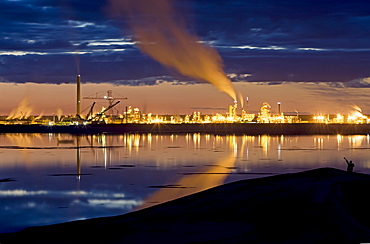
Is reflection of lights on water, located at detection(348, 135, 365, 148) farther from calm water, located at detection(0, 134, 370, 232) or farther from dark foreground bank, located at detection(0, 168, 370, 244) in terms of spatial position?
dark foreground bank, located at detection(0, 168, 370, 244)

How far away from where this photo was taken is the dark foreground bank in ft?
37.1

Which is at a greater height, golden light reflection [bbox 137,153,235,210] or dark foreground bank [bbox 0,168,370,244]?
dark foreground bank [bbox 0,168,370,244]

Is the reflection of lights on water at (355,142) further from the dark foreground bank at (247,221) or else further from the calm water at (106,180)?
the dark foreground bank at (247,221)

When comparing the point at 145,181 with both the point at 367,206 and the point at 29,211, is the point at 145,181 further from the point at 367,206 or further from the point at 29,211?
the point at 367,206

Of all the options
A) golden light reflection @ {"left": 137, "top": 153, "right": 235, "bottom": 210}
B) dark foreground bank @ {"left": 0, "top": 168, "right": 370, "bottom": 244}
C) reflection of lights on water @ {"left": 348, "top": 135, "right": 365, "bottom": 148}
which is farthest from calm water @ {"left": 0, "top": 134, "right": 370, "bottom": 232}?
reflection of lights on water @ {"left": 348, "top": 135, "right": 365, "bottom": 148}

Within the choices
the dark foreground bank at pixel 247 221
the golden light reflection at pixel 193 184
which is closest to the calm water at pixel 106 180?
the golden light reflection at pixel 193 184

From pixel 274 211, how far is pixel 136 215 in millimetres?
3750

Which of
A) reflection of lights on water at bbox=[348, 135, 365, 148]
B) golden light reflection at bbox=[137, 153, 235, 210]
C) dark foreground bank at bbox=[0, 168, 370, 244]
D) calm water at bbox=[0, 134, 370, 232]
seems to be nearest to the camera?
dark foreground bank at bbox=[0, 168, 370, 244]

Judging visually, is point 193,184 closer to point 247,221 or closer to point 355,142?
point 247,221

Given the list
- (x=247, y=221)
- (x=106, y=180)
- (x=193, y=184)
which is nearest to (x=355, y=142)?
(x=106, y=180)

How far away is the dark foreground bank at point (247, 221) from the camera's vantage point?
37.1 ft

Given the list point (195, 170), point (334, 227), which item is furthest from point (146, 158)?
point (334, 227)

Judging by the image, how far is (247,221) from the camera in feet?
42.4

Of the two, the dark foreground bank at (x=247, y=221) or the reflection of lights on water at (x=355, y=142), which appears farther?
the reflection of lights on water at (x=355, y=142)
